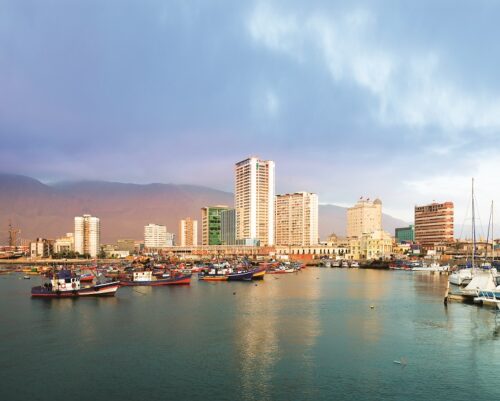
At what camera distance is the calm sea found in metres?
20.7

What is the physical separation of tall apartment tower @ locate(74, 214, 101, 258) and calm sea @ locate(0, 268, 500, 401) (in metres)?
155

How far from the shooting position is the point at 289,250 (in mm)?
173000

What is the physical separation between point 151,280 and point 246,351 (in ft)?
134

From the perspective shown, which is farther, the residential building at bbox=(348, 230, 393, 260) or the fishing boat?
the residential building at bbox=(348, 230, 393, 260)

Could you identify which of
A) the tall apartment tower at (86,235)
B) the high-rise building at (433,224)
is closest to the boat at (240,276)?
the high-rise building at (433,224)

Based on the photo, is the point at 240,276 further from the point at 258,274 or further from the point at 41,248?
the point at 41,248

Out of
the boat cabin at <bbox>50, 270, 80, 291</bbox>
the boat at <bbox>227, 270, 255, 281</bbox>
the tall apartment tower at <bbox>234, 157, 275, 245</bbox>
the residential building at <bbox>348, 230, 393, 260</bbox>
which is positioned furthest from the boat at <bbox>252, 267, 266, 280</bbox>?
the tall apartment tower at <bbox>234, 157, 275, 245</bbox>

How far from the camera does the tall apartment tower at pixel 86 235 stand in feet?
639

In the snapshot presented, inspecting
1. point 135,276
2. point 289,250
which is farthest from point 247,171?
point 135,276

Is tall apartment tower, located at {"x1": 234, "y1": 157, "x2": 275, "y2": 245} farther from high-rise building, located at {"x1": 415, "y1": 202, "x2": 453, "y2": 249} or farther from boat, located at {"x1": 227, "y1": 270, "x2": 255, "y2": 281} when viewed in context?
boat, located at {"x1": 227, "y1": 270, "x2": 255, "y2": 281}

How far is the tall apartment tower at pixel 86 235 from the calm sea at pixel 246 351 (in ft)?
510

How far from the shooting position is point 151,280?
214 ft

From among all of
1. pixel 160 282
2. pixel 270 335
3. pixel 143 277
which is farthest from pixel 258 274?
pixel 270 335

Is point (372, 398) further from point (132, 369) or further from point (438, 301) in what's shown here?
point (438, 301)
